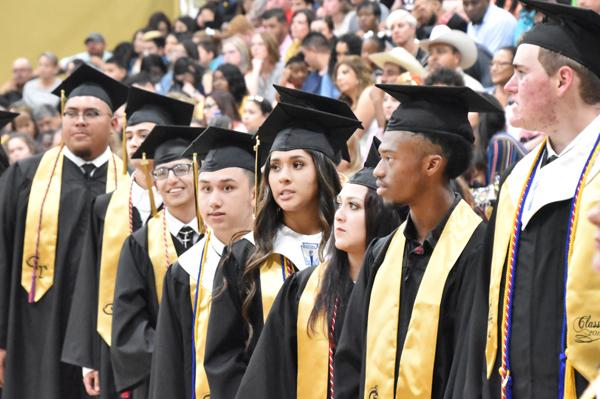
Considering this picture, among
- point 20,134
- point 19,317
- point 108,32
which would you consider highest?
point 108,32

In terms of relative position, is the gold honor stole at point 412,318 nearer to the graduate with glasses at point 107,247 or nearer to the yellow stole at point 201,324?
the yellow stole at point 201,324

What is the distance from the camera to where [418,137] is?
13.5ft

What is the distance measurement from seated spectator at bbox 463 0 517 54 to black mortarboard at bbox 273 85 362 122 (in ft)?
16.0

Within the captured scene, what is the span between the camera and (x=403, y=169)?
409cm

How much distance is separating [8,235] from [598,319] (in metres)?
4.84

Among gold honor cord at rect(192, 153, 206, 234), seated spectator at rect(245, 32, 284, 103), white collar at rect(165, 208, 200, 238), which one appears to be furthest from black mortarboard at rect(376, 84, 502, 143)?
seated spectator at rect(245, 32, 284, 103)

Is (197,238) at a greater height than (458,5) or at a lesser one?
lesser

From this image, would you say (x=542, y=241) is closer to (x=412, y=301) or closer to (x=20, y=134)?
(x=412, y=301)

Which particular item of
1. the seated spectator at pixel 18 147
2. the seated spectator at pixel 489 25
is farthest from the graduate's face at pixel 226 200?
the seated spectator at pixel 18 147

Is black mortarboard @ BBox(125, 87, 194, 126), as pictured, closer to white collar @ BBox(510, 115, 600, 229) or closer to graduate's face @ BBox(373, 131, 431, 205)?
graduate's face @ BBox(373, 131, 431, 205)

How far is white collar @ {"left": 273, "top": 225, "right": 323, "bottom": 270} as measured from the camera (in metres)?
4.96

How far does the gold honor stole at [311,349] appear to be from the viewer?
4.55 metres

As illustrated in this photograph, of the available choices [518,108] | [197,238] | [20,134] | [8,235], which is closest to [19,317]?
[8,235]

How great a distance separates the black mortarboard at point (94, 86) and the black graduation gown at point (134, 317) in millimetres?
1552
